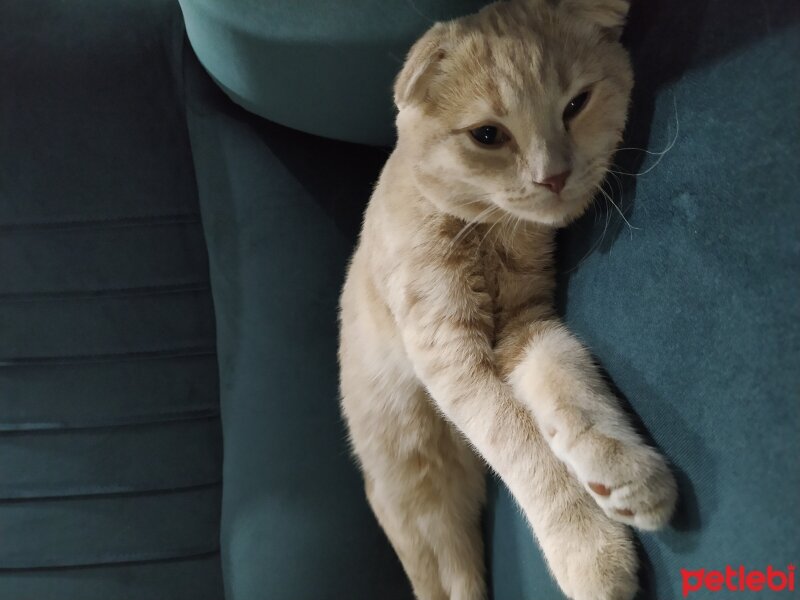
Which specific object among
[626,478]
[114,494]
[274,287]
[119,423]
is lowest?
[114,494]

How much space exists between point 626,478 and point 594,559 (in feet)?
→ 0.35

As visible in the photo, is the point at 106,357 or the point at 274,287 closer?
the point at 274,287

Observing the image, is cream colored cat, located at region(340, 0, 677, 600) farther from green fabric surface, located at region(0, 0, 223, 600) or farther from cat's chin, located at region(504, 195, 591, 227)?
green fabric surface, located at region(0, 0, 223, 600)

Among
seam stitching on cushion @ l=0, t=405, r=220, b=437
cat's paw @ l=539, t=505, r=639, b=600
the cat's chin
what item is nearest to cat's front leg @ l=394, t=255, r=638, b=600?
cat's paw @ l=539, t=505, r=639, b=600

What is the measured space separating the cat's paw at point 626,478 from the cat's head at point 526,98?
0.27 m

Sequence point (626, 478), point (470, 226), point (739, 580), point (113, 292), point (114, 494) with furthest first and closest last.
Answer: point (114, 494) → point (113, 292) → point (470, 226) → point (626, 478) → point (739, 580)

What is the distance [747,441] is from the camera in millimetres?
553

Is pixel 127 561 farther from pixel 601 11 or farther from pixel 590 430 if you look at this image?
pixel 601 11

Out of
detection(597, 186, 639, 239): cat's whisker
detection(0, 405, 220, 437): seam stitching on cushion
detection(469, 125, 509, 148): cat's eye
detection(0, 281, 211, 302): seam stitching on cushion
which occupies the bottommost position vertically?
detection(0, 405, 220, 437): seam stitching on cushion

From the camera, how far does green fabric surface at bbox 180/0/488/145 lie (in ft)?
2.84

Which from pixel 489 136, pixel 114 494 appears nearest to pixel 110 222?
pixel 114 494

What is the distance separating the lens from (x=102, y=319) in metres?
1.42

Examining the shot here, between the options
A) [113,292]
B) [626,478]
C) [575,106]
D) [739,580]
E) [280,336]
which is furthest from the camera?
[113,292]

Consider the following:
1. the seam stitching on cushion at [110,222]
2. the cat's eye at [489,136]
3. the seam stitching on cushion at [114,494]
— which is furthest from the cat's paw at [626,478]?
the seam stitching on cushion at [114,494]
